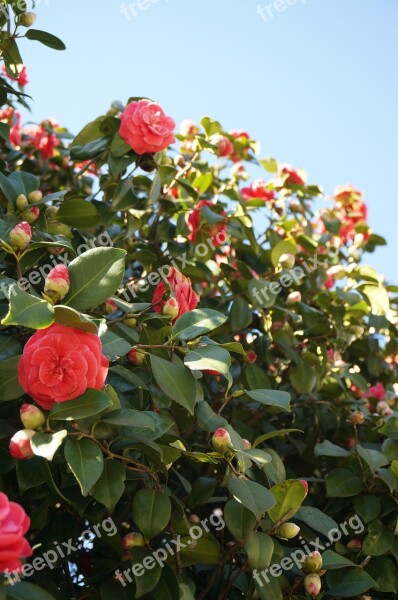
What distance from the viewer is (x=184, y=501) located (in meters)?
1.54

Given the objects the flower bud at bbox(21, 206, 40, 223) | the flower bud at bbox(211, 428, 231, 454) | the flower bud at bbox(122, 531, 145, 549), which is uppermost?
the flower bud at bbox(21, 206, 40, 223)

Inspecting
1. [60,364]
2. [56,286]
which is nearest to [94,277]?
[56,286]

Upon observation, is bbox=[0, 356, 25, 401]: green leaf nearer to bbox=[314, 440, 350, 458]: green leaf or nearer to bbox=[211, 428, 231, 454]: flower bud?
bbox=[211, 428, 231, 454]: flower bud

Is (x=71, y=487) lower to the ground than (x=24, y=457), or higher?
lower

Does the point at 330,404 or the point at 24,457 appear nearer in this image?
the point at 24,457

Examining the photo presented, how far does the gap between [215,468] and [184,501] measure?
0.29 ft

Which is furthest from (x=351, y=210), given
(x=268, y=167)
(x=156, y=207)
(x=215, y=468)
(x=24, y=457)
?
(x=24, y=457)

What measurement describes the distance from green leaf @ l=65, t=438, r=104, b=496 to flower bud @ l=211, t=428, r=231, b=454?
21cm

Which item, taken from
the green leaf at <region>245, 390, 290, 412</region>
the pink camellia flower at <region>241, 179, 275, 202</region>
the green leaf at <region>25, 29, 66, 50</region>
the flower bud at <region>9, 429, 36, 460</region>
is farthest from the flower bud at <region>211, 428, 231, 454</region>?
the pink camellia flower at <region>241, 179, 275, 202</region>

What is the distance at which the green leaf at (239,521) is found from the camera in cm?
121

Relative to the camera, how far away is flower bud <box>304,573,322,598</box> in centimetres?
127

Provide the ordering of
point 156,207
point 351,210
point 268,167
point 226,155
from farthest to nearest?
1. point 351,210
2. point 268,167
3. point 226,155
4. point 156,207

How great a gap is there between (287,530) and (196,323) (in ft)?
1.16

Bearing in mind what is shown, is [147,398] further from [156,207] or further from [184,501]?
[156,207]
